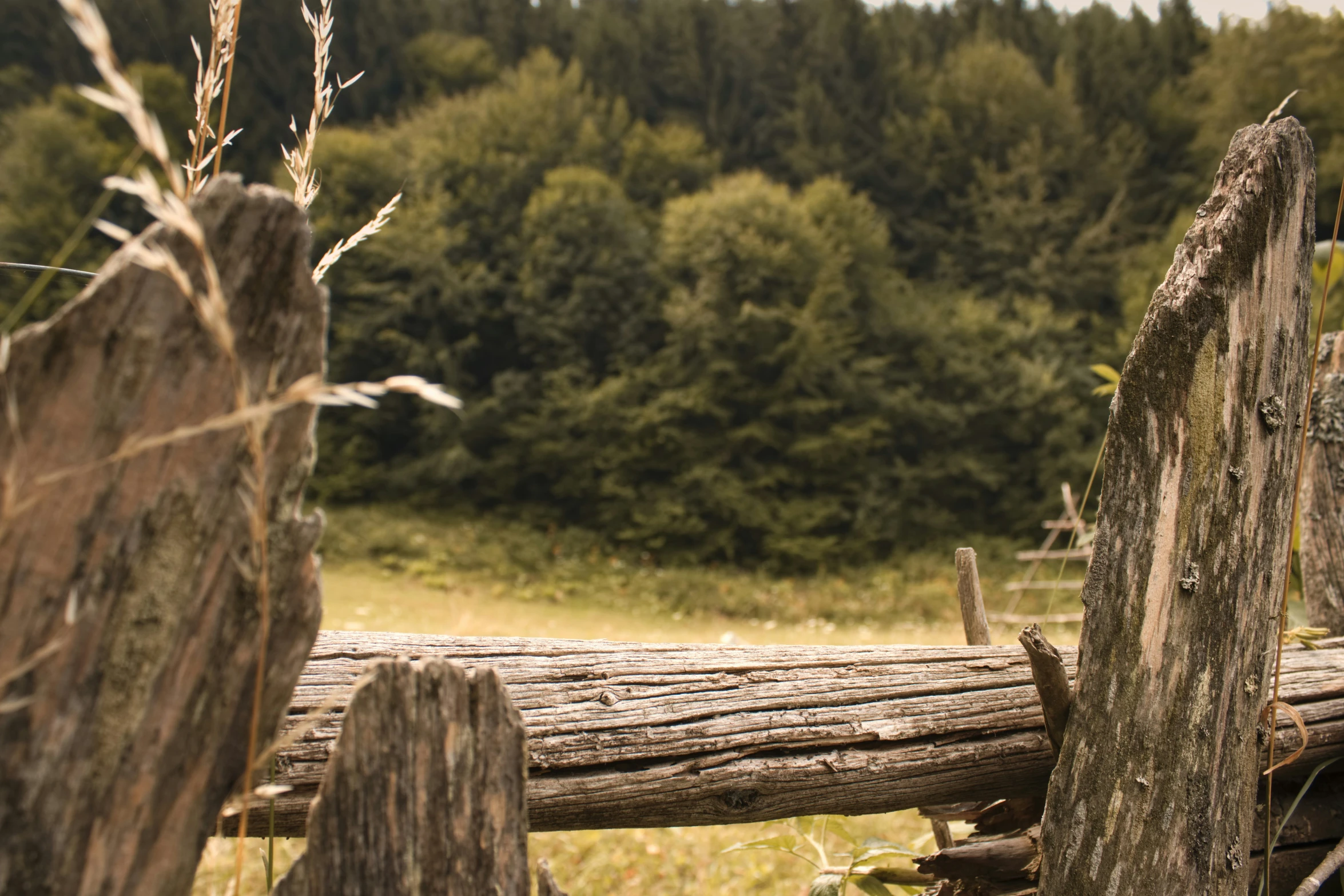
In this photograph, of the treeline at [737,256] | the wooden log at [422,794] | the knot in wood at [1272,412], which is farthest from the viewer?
the treeline at [737,256]

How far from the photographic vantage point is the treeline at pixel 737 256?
15203 mm

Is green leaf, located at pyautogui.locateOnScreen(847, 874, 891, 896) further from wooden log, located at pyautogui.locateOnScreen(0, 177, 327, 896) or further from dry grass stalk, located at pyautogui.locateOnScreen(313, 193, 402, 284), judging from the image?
dry grass stalk, located at pyautogui.locateOnScreen(313, 193, 402, 284)

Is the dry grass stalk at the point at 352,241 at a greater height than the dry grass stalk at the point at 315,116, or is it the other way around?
the dry grass stalk at the point at 315,116

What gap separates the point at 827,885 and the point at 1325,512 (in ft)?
4.99

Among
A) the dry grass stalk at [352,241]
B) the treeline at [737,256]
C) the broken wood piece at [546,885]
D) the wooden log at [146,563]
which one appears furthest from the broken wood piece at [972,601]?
the treeline at [737,256]

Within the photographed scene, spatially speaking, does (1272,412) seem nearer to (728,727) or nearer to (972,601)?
(972,601)

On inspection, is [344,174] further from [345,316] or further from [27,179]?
Result: [27,179]

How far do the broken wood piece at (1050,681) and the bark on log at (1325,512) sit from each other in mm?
1142

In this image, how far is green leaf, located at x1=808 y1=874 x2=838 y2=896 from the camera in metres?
1.31

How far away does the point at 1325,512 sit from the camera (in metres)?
1.83

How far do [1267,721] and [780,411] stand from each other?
46.8 ft

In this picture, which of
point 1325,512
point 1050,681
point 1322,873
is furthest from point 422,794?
point 1325,512

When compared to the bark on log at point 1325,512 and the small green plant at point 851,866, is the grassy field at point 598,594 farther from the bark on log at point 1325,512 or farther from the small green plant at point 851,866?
the small green plant at point 851,866

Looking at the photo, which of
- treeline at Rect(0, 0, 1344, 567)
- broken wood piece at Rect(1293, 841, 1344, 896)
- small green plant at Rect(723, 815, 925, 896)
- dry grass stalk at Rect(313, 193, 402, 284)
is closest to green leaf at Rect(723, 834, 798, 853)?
small green plant at Rect(723, 815, 925, 896)
